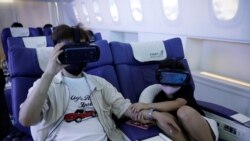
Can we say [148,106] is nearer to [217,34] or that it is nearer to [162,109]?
[162,109]

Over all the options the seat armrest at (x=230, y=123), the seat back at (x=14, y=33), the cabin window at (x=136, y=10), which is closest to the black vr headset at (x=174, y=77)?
the seat armrest at (x=230, y=123)

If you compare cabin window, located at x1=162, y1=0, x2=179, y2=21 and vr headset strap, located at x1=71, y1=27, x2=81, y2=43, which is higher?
cabin window, located at x1=162, y1=0, x2=179, y2=21

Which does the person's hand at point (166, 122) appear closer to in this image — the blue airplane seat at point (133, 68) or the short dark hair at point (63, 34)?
the blue airplane seat at point (133, 68)

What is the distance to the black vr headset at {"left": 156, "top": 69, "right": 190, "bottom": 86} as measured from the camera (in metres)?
1.30

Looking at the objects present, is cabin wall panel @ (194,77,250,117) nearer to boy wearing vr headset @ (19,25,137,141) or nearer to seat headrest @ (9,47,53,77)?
boy wearing vr headset @ (19,25,137,141)

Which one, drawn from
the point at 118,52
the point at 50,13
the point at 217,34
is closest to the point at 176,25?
the point at 217,34

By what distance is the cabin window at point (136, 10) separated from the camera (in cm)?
303

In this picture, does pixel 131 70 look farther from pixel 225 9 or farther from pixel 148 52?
pixel 225 9

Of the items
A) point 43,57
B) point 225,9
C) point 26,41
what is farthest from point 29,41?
point 225,9

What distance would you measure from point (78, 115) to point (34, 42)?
1858 mm

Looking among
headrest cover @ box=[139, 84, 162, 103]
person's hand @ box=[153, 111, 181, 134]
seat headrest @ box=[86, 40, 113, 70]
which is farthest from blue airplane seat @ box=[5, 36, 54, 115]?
person's hand @ box=[153, 111, 181, 134]

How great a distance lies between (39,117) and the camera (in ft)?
3.44

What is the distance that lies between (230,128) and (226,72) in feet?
2.90

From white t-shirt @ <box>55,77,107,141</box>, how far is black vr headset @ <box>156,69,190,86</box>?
448mm
